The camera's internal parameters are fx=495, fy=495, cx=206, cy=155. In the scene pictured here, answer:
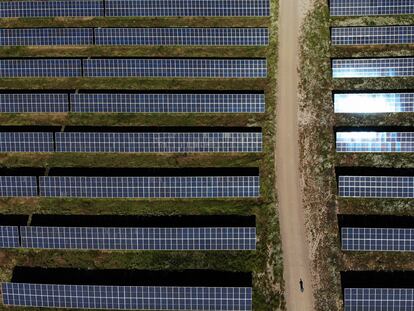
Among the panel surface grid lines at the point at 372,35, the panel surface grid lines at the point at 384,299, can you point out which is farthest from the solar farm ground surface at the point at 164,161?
the panel surface grid lines at the point at 384,299

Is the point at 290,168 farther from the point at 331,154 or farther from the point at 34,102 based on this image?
the point at 34,102

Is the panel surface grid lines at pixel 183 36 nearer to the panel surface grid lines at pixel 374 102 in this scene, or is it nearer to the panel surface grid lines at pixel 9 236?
the panel surface grid lines at pixel 374 102

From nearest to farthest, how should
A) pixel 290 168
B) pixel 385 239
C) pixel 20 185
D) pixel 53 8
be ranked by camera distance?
pixel 385 239
pixel 290 168
pixel 20 185
pixel 53 8

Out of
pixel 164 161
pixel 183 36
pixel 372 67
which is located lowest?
pixel 164 161

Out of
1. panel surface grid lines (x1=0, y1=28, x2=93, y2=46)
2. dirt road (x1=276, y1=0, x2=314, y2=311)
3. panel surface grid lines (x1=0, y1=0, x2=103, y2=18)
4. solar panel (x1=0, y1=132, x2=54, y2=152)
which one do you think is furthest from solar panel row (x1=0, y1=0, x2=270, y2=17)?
solar panel (x1=0, y1=132, x2=54, y2=152)

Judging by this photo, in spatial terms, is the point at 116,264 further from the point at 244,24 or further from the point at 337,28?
the point at 337,28

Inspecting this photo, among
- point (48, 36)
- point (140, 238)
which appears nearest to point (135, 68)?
point (48, 36)

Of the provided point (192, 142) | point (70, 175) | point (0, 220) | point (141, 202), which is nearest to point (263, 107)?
point (192, 142)
